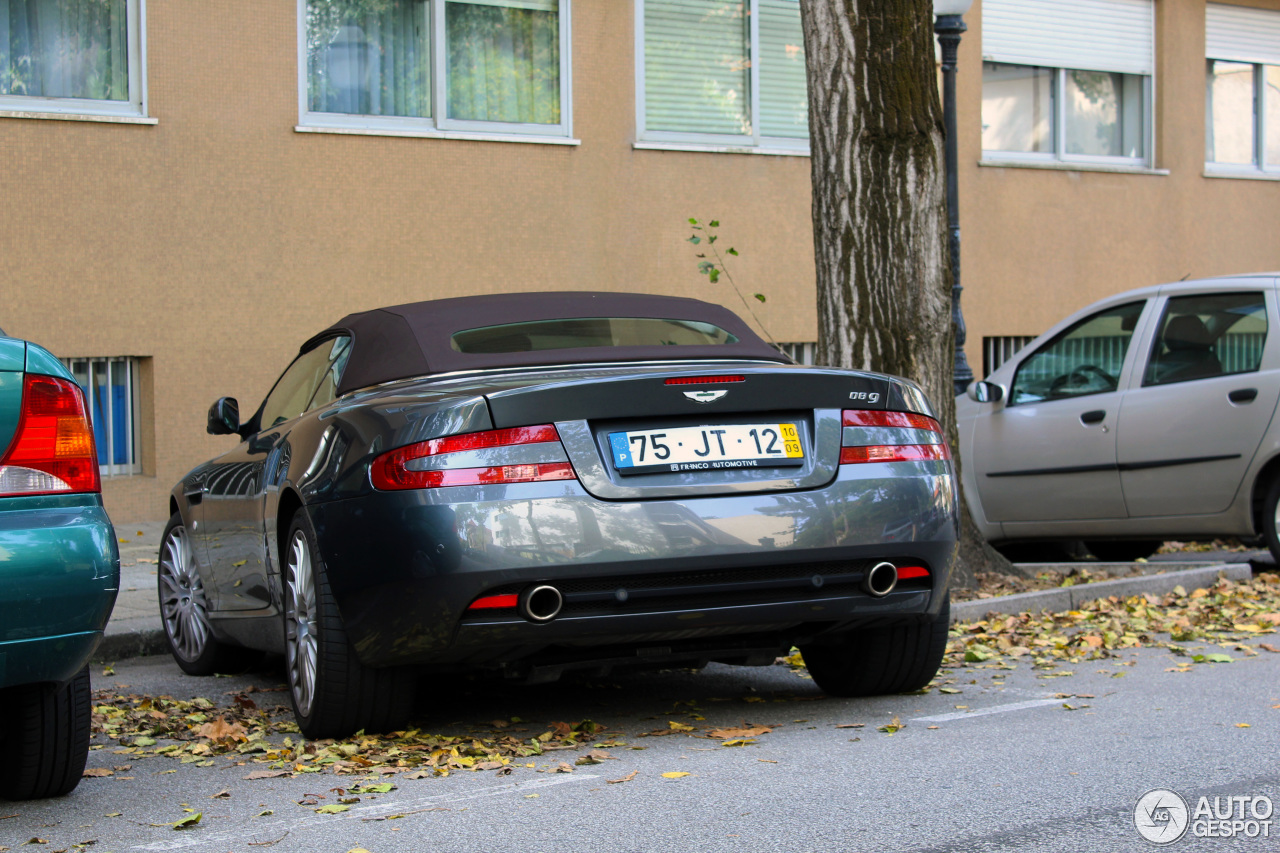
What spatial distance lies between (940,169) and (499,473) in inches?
166

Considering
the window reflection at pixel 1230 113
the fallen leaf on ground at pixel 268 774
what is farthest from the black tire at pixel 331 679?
the window reflection at pixel 1230 113

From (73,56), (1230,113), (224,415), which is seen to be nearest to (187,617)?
(224,415)

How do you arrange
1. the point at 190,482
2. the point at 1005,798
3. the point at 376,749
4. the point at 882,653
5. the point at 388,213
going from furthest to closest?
the point at 388,213
the point at 190,482
the point at 882,653
the point at 376,749
the point at 1005,798

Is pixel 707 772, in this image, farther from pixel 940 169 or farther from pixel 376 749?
pixel 940 169

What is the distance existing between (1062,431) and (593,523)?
5.29 meters

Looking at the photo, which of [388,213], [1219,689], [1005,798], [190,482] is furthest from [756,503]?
[388,213]

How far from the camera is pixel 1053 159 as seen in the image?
16500mm

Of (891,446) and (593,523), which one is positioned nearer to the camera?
(593,523)

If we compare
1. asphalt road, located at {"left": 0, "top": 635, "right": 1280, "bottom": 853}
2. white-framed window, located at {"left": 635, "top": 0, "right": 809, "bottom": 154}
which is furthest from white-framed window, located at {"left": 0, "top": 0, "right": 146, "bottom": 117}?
asphalt road, located at {"left": 0, "top": 635, "right": 1280, "bottom": 853}

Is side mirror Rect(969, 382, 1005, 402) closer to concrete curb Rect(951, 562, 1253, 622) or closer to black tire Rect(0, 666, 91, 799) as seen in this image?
concrete curb Rect(951, 562, 1253, 622)

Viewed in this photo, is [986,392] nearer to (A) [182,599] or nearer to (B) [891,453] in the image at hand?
(B) [891,453]

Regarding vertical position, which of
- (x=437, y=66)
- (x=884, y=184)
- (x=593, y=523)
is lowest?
(x=593, y=523)

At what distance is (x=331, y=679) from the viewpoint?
15.0 feet

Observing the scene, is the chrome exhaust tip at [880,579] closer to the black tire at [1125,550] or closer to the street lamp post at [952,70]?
the black tire at [1125,550]
